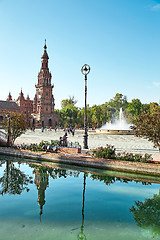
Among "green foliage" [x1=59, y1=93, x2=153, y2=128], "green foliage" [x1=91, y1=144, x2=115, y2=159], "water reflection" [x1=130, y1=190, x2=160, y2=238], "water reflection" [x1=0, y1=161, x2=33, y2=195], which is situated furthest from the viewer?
"green foliage" [x1=59, y1=93, x2=153, y2=128]

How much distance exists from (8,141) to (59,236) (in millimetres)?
16662

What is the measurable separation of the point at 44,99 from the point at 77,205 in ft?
292

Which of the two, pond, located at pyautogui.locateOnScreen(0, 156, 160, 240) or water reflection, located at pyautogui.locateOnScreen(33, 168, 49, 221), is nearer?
pond, located at pyautogui.locateOnScreen(0, 156, 160, 240)

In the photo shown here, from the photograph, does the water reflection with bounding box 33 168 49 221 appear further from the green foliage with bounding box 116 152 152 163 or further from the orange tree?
the orange tree

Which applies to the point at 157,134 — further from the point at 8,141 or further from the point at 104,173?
the point at 8,141

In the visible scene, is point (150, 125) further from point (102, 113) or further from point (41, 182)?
point (102, 113)

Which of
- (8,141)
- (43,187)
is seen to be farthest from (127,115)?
(43,187)

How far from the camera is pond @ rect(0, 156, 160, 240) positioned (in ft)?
24.6

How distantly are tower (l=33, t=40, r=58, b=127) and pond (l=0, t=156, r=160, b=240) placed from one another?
79.2 m

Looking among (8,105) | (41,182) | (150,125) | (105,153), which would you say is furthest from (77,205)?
(8,105)

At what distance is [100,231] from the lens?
7.52m

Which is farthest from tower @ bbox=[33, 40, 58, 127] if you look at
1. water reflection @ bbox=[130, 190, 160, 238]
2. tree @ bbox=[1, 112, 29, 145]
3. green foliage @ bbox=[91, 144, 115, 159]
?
water reflection @ bbox=[130, 190, 160, 238]

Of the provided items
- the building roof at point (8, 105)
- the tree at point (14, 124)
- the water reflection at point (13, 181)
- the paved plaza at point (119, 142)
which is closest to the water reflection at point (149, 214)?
the water reflection at point (13, 181)

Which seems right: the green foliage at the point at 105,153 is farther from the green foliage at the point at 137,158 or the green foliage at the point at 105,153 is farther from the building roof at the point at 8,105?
Result: the building roof at the point at 8,105
